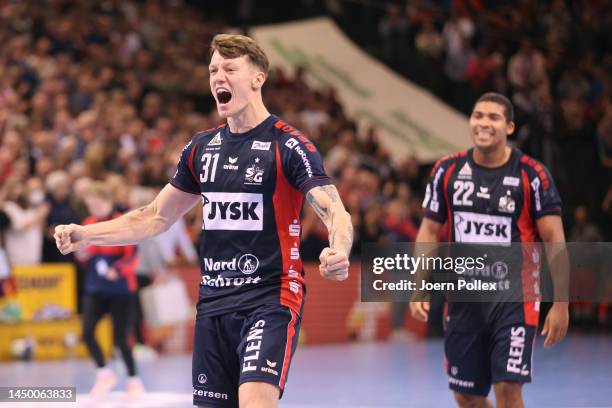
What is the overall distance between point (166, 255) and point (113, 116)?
9.65 ft

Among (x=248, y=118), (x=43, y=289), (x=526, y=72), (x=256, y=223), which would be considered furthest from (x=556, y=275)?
(x=526, y=72)

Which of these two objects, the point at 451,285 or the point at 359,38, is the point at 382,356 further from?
the point at 359,38

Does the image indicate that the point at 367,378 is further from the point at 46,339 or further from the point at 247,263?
the point at 247,263

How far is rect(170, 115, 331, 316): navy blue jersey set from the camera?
5926 millimetres

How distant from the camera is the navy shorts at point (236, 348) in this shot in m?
5.74

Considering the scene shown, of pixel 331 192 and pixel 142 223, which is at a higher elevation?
pixel 331 192

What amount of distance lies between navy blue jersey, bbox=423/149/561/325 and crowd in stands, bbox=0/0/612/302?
239 inches

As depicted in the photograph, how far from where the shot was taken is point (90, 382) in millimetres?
13211

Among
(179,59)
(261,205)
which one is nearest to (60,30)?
(179,59)

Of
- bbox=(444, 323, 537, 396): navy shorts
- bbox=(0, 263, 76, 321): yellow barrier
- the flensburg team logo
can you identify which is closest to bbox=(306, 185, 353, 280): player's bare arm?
the flensburg team logo

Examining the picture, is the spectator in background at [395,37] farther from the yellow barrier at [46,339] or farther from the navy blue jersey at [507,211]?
the navy blue jersey at [507,211]

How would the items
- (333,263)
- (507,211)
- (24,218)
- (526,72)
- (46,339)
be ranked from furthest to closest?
1. (526,72)
2. (46,339)
3. (24,218)
4. (507,211)
5. (333,263)

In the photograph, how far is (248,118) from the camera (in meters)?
6.11

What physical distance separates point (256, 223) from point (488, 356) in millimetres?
2566
